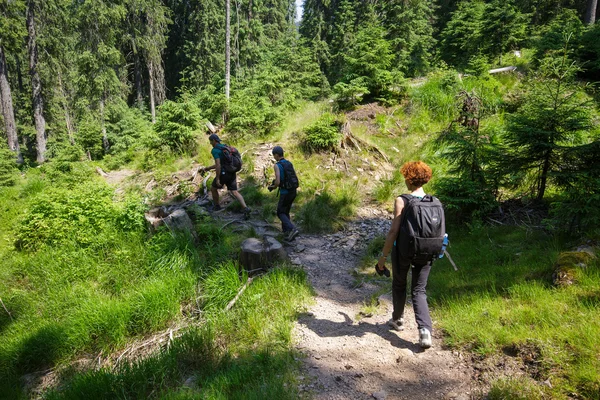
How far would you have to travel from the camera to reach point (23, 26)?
16.8m

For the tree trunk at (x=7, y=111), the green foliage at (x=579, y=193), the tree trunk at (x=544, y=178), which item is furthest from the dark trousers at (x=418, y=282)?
the tree trunk at (x=7, y=111)

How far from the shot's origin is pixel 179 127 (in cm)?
1155

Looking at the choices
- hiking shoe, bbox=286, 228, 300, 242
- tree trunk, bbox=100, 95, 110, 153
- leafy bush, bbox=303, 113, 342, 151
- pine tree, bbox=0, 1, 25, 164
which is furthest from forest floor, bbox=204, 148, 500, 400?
tree trunk, bbox=100, 95, 110, 153

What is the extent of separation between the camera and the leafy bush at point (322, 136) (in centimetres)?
985

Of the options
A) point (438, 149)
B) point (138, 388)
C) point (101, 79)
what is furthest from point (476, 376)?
point (101, 79)

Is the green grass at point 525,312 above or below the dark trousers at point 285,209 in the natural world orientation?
below

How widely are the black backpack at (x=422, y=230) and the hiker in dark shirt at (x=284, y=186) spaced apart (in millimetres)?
3286

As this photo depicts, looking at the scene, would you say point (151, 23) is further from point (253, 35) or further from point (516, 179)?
point (516, 179)

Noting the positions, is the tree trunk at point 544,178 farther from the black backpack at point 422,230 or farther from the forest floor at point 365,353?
the black backpack at point 422,230

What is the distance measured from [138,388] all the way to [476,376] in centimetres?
343

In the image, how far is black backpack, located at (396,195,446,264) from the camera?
3121 millimetres

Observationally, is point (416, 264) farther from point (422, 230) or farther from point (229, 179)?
point (229, 179)

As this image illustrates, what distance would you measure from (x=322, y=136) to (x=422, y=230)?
282 inches

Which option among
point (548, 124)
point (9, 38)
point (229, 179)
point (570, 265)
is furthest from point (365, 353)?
point (9, 38)
